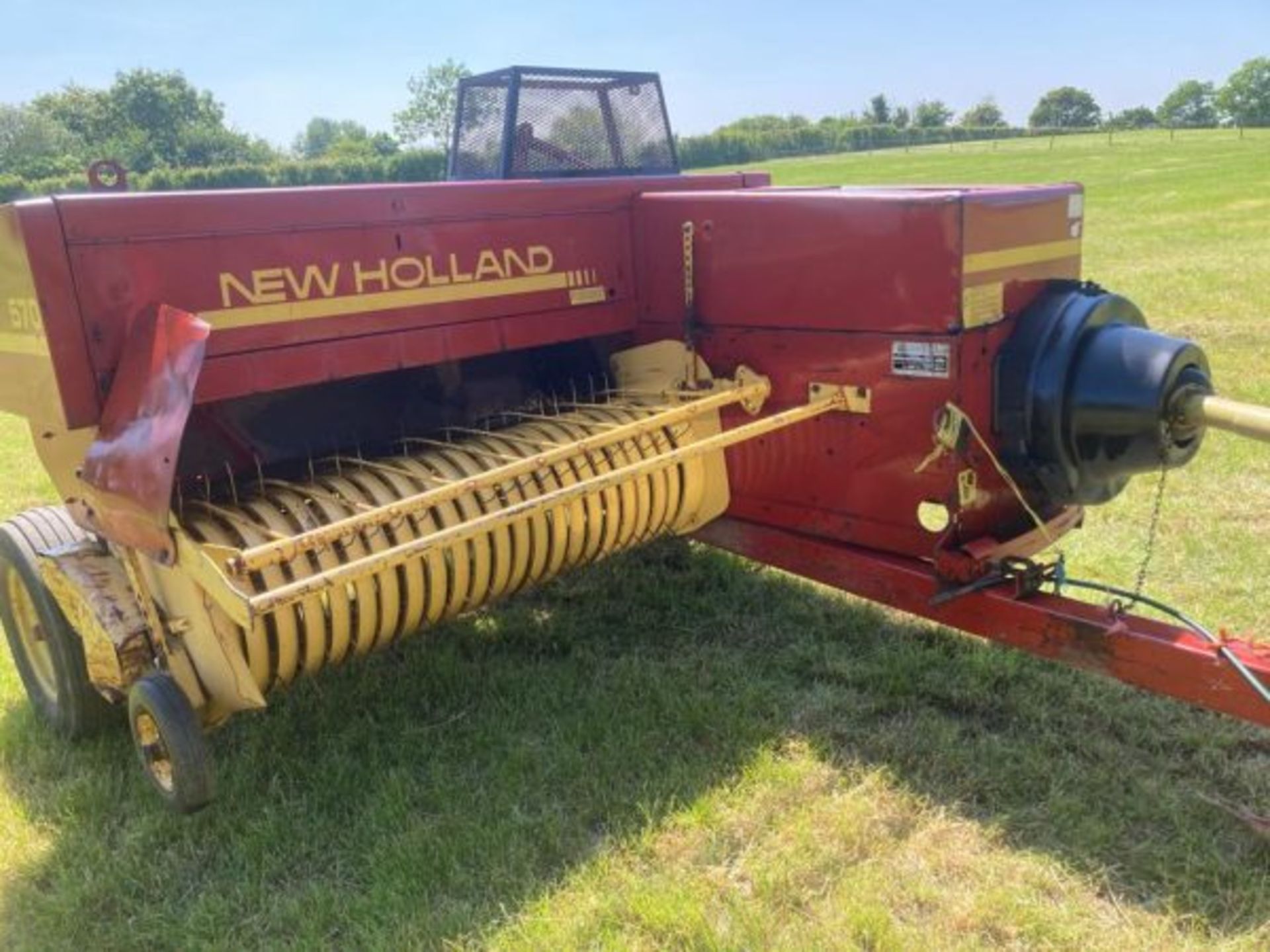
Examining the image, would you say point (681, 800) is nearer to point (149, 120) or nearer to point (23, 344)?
point (23, 344)

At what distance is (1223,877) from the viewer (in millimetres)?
2525

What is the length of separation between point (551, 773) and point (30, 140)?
102m

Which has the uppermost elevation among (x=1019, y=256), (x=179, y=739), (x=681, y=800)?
(x=1019, y=256)

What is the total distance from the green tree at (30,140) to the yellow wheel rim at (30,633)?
9060 cm

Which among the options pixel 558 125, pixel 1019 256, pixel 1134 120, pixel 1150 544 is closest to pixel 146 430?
pixel 1019 256

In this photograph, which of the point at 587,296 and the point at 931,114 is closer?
the point at 587,296

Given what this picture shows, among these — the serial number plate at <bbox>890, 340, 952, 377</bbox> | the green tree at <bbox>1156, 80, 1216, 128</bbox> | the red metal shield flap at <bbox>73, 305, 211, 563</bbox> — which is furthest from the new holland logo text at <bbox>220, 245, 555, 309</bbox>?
the green tree at <bbox>1156, 80, 1216, 128</bbox>

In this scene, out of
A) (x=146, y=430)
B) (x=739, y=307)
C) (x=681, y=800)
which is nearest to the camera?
(x=146, y=430)

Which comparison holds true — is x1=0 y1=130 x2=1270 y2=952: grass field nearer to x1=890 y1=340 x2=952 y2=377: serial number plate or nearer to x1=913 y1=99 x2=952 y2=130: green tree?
x1=890 y1=340 x2=952 y2=377: serial number plate

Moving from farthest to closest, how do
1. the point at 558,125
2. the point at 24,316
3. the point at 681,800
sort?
the point at 558,125
the point at 681,800
the point at 24,316

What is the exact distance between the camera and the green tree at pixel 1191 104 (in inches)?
4348

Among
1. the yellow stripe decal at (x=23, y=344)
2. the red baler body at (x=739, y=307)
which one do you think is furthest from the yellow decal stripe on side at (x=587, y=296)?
the yellow stripe decal at (x=23, y=344)

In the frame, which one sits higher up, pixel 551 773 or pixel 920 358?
pixel 920 358

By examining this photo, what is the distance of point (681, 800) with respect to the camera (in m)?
2.94
